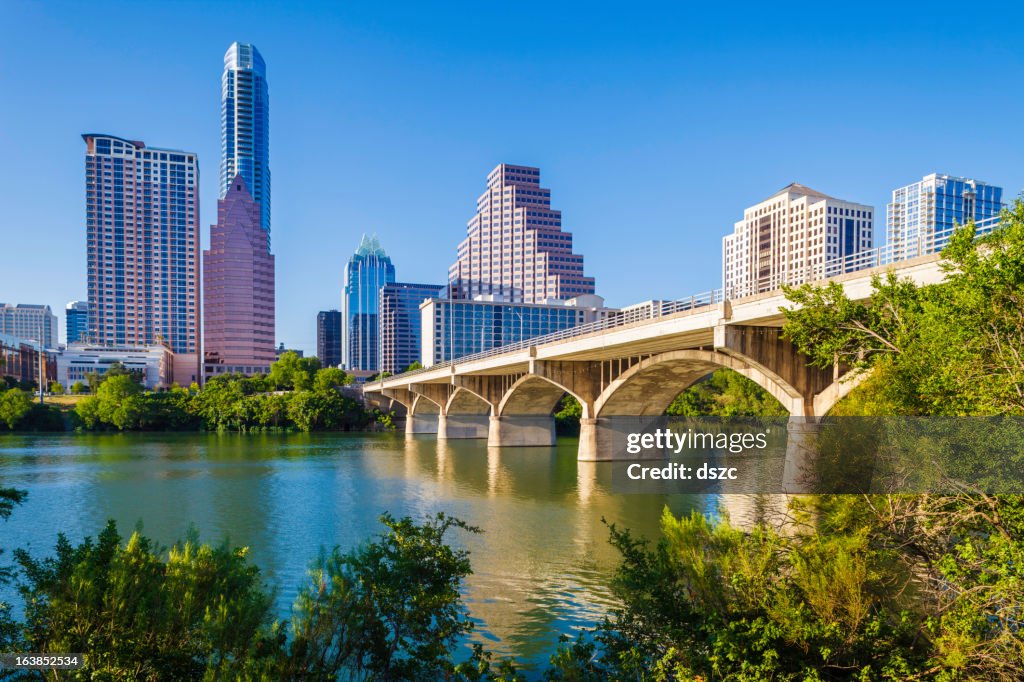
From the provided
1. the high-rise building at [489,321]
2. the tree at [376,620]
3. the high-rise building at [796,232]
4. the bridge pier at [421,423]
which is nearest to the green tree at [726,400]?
the bridge pier at [421,423]

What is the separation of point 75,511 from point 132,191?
166117mm

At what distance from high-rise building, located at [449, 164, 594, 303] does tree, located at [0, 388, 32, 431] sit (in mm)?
112052

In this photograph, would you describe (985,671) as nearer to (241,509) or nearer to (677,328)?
(677,328)

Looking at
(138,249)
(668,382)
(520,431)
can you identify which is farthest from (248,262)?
(668,382)

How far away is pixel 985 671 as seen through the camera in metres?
9.38

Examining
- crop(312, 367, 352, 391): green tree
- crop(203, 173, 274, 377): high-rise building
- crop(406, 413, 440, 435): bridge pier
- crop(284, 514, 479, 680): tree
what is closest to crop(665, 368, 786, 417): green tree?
crop(406, 413, 440, 435): bridge pier

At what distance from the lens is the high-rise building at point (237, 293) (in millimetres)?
160000

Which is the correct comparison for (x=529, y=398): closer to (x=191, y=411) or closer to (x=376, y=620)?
(x=376, y=620)

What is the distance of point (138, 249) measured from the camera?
168 metres

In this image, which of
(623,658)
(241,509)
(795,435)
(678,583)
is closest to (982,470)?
(678,583)

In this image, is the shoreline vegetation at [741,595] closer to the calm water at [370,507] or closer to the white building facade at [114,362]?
the calm water at [370,507]

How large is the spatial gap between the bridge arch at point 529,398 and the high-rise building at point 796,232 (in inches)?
2700

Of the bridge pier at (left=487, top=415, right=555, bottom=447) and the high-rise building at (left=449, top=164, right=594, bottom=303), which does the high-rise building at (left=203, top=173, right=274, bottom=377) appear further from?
the bridge pier at (left=487, top=415, right=555, bottom=447)

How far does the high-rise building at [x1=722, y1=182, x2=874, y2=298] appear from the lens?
13162 centimetres
